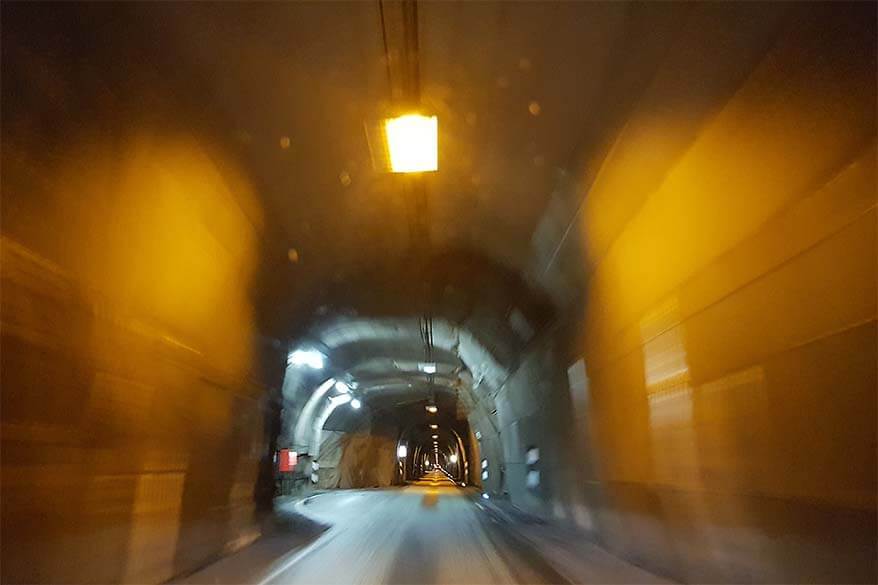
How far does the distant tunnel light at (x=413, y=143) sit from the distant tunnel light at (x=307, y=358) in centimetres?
828

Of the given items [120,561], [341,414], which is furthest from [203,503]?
[341,414]

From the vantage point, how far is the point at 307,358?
16266 mm

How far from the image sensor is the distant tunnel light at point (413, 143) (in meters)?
6.14

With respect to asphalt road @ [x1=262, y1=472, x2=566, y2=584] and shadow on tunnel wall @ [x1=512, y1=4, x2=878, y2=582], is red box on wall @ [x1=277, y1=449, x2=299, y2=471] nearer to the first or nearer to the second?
asphalt road @ [x1=262, y1=472, x2=566, y2=584]

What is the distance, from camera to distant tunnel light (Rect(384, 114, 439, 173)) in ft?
20.2

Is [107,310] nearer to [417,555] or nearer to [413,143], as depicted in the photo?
[413,143]

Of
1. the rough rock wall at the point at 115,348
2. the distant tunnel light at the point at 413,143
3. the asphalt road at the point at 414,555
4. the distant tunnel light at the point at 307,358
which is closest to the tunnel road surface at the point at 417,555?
the asphalt road at the point at 414,555

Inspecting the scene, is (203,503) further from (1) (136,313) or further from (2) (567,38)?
(2) (567,38)

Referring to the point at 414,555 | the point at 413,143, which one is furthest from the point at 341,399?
the point at 413,143

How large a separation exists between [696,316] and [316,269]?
6464mm

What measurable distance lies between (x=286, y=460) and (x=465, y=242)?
11099 mm

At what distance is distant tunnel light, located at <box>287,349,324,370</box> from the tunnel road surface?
11.4ft

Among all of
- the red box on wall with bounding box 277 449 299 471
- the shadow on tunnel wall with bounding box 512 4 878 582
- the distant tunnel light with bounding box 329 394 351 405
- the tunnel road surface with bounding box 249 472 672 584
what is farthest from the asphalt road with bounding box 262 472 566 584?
the distant tunnel light with bounding box 329 394 351 405

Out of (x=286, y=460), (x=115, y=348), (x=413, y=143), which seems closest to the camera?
(x=115, y=348)
